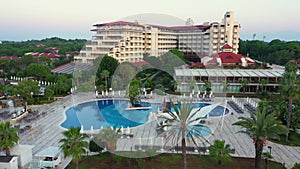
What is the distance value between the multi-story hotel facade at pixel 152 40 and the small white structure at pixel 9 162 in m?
30.3

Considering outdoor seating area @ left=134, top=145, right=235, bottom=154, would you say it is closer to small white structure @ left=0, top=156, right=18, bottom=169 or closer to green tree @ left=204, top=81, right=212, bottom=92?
small white structure @ left=0, top=156, right=18, bottom=169

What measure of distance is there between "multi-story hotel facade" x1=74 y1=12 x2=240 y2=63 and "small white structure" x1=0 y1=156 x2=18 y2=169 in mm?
30290

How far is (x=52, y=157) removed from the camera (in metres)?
16.6

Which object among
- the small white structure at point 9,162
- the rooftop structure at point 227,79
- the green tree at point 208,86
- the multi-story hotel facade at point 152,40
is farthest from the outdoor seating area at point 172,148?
the multi-story hotel facade at point 152,40

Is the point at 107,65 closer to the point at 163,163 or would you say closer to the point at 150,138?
the point at 150,138

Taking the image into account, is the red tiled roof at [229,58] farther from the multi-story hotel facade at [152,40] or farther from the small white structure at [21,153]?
the small white structure at [21,153]

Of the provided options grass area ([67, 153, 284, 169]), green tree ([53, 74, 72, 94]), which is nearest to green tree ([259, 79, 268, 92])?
grass area ([67, 153, 284, 169])

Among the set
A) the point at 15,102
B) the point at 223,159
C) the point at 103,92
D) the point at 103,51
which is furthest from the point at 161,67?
the point at 223,159

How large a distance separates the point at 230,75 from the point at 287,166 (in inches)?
915

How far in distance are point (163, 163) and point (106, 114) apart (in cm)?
1478

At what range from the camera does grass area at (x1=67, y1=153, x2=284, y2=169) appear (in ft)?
54.1

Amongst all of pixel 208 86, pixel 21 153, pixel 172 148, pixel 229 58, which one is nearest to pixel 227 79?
pixel 208 86

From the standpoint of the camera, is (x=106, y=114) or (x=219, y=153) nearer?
(x=219, y=153)

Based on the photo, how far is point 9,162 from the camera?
605 inches
